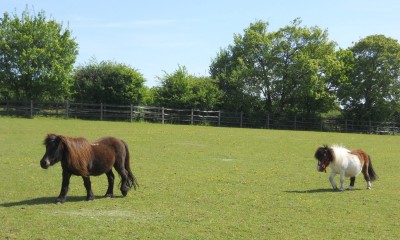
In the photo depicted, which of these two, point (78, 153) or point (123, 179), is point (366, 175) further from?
point (78, 153)

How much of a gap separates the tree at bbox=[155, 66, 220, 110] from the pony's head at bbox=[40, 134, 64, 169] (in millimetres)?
37350

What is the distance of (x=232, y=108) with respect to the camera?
50.6 meters

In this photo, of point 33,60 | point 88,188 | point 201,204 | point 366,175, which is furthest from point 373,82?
point 88,188

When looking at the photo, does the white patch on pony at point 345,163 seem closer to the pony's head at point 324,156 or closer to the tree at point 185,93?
the pony's head at point 324,156

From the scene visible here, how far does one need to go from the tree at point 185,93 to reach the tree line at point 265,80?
103 millimetres

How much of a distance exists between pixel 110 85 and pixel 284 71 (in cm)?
1903

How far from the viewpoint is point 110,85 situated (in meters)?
43.3

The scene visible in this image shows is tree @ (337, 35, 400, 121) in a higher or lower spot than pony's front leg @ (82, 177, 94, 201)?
higher

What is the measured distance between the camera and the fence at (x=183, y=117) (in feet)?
A: 120

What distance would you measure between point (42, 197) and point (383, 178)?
9.69 meters

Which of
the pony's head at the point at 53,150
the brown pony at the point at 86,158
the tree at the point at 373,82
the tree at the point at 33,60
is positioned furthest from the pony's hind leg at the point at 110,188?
the tree at the point at 373,82

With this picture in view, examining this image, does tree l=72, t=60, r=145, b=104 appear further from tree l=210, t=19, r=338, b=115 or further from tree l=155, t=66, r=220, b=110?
tree l=210, t=19, r=338, b=115

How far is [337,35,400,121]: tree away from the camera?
168 ft

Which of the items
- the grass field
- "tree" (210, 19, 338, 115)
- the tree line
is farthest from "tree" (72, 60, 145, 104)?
the grass field
